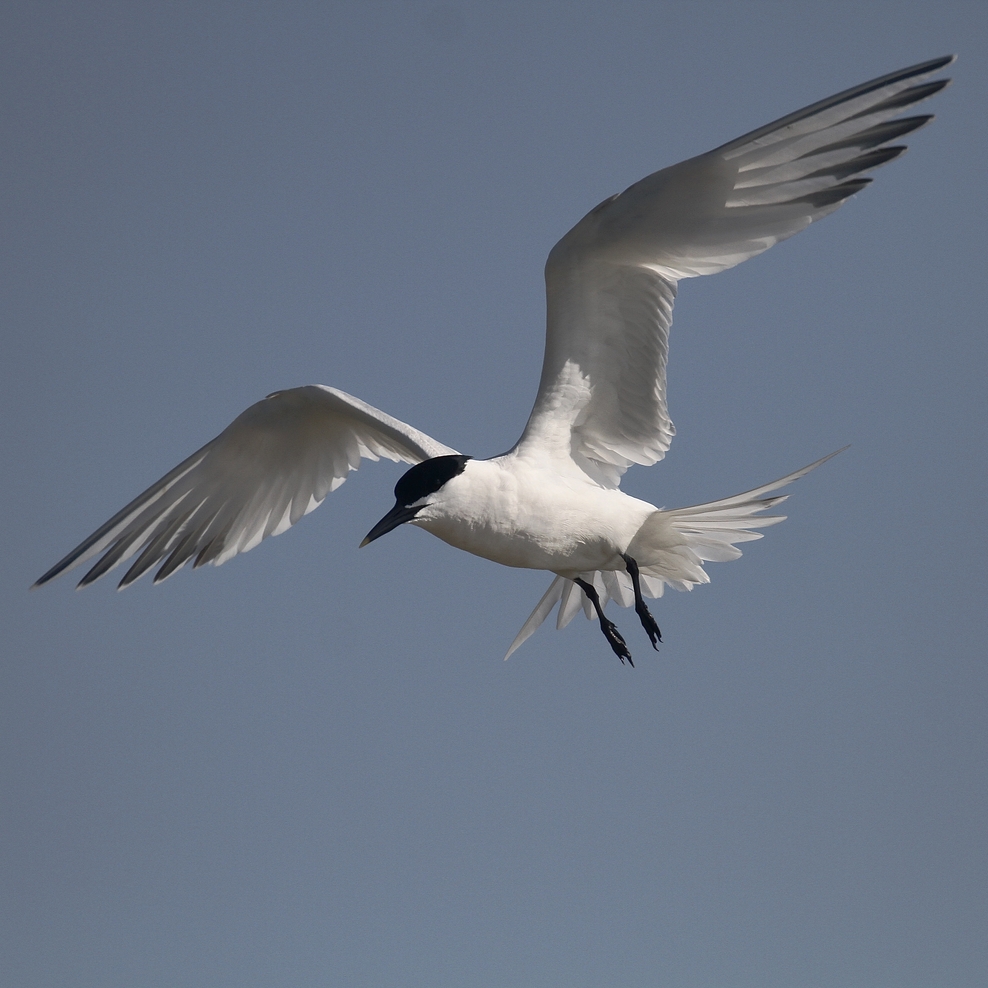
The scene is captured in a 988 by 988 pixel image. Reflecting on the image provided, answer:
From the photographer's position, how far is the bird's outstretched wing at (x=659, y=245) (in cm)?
562

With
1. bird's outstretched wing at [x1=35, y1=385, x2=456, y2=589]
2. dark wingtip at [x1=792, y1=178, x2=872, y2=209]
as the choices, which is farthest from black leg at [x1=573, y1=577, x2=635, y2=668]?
dark wingtip at [x1=792, y1=178, x2=872, y2=209]

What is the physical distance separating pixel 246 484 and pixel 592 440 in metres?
2.31

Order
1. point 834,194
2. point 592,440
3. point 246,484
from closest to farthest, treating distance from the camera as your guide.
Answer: point 834,194 → point 592,440 → point 246,484

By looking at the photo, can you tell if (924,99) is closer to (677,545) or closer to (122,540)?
(677,545)

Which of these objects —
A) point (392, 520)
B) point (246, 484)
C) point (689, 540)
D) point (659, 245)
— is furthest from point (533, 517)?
point (246, 484)

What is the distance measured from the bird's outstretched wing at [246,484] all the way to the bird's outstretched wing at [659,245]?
1.19 metres

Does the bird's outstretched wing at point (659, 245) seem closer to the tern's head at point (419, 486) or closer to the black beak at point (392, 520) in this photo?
the tern's head at point (419, 486)

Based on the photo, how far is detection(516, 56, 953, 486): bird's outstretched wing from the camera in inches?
221

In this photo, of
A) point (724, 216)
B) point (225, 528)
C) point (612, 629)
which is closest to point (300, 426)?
point (225, 528)

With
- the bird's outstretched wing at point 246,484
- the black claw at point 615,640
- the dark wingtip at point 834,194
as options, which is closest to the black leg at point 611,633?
the black claw at point 615,640

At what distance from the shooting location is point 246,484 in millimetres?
7801

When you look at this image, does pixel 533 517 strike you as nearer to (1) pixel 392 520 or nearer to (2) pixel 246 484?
(1) pixel 392 520

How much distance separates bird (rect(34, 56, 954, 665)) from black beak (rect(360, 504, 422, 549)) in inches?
0.5

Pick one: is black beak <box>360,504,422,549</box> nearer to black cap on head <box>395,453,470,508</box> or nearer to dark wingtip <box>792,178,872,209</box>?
black cap on head <box>395,453,470,508</box>
